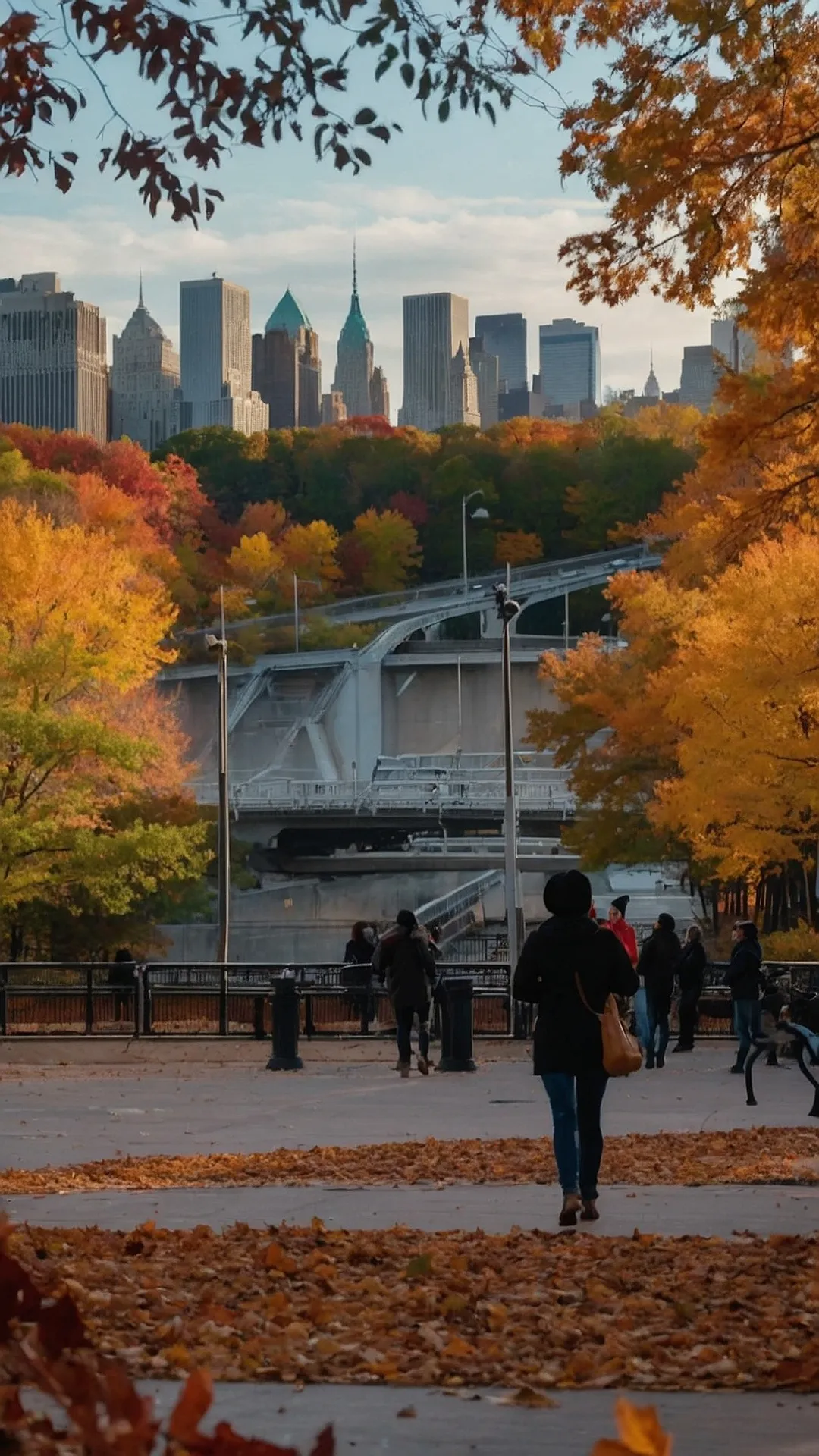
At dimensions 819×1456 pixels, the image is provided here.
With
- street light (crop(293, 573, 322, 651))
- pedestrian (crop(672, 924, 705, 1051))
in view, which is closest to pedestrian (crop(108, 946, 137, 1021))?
pedestrian (crop(672, 924, 705, 1051))

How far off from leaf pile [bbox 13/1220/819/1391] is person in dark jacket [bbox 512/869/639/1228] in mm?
999

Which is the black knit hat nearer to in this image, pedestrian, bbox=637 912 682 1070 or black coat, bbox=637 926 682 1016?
pedestrian, bbox=637 912 682 1070

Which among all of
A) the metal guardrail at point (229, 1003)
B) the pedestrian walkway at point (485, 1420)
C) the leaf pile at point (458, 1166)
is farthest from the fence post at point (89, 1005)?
the pedestrian walkway at point (485, 1420)

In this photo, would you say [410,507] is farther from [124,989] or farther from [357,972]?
[124,989]

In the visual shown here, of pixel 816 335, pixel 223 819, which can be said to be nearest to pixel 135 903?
pixel 223 819

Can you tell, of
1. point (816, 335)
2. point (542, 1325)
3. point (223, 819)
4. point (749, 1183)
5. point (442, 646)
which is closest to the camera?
point (542, 1325)

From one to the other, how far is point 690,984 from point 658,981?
245cm

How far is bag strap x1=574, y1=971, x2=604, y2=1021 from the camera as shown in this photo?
10133 mm

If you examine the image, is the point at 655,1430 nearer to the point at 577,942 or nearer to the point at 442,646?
the point at 577,942

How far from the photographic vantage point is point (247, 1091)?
19828 mm

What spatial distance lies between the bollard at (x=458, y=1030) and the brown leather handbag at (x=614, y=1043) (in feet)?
38.5

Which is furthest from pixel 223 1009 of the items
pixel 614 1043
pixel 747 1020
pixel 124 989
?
pixel 614 1043

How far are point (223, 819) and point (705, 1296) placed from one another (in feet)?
118

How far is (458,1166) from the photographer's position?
42.0 feet
